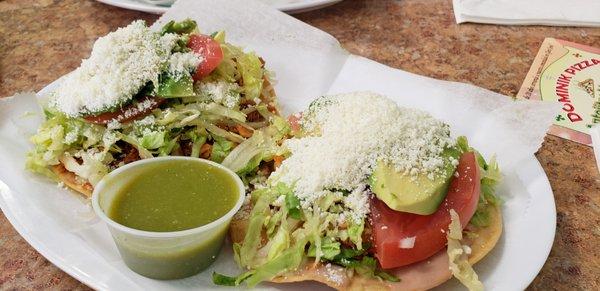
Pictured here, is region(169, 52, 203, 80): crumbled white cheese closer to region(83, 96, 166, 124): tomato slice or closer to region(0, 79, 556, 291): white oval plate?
region(83, 96, 166, 124): tomato slice

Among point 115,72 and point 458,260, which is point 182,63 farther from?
point 458,260

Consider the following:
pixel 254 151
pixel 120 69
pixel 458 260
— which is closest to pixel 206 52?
pixel 120 69

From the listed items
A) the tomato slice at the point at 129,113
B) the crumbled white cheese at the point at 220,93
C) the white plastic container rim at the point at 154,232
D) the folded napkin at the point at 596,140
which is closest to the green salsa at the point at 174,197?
the white plastic container rim at the point at 154,232

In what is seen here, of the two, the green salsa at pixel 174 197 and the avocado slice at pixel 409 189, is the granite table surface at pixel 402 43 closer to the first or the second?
the avocado slice at pixel 409 189

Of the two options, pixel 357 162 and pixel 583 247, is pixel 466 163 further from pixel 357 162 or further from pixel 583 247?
pixel 583 247

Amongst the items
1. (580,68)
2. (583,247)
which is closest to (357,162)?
(583,247)

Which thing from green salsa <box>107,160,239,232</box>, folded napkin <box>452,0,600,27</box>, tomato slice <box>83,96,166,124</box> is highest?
tomato slice <box>83,96,166,124</box>

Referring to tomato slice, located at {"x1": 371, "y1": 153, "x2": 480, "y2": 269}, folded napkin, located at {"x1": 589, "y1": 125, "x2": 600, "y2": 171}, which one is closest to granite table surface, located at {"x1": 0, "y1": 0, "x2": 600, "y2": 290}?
folded napkin, located at {"x1": 589, "y1": 125, "x2": 600, "y2": 171}
